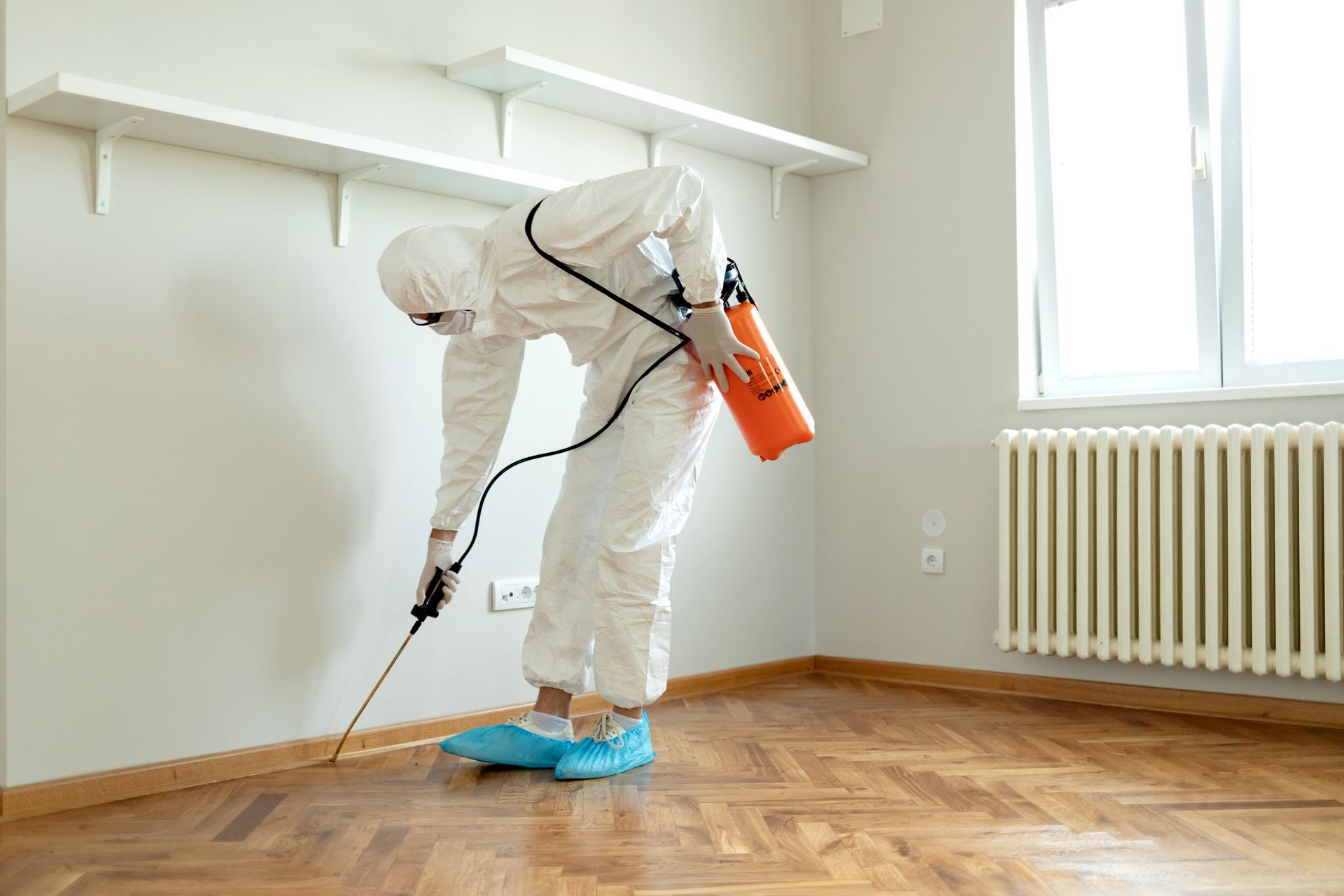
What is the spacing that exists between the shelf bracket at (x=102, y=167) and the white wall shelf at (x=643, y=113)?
0.84 m

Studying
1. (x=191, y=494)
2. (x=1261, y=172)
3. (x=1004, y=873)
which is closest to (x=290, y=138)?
(x=191, y=494)

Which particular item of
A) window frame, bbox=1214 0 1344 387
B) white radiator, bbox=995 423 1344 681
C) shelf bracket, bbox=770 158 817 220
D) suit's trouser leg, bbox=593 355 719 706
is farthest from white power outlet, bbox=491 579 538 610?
window frame, bbox=1214 0 1344 387

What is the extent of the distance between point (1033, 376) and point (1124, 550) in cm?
62

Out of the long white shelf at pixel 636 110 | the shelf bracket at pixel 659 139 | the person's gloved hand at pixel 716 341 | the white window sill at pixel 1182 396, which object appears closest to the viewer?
the person's gloved hand at pixel 716 341

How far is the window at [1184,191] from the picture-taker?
2820 mm

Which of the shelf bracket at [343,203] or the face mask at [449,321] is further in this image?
the shelf bracket at [343,203]

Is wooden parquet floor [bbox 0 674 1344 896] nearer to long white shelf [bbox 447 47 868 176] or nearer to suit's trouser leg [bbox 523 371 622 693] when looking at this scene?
suit's trouser leg [bbox 523 371 622 693]

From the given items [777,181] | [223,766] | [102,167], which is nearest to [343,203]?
[102,167]

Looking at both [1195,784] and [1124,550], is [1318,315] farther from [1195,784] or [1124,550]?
[1195,784]

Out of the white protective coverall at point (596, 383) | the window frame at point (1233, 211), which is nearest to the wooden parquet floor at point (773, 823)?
the white protective coverall at point (596, 383)

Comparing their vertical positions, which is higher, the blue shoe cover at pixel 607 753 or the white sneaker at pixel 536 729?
the white sneaker at pixel 536 729

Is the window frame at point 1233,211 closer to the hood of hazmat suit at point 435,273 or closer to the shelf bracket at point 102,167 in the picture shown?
the hood of hazmat suit at point 435,273

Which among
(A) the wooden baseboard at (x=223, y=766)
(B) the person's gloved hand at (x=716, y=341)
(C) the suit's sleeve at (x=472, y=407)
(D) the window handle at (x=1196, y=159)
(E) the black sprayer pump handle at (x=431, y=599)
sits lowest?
(A) the wooden baseboard at (x=223, y=766)

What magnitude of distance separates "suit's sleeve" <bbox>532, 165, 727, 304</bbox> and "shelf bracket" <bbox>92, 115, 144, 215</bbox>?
82 cm
